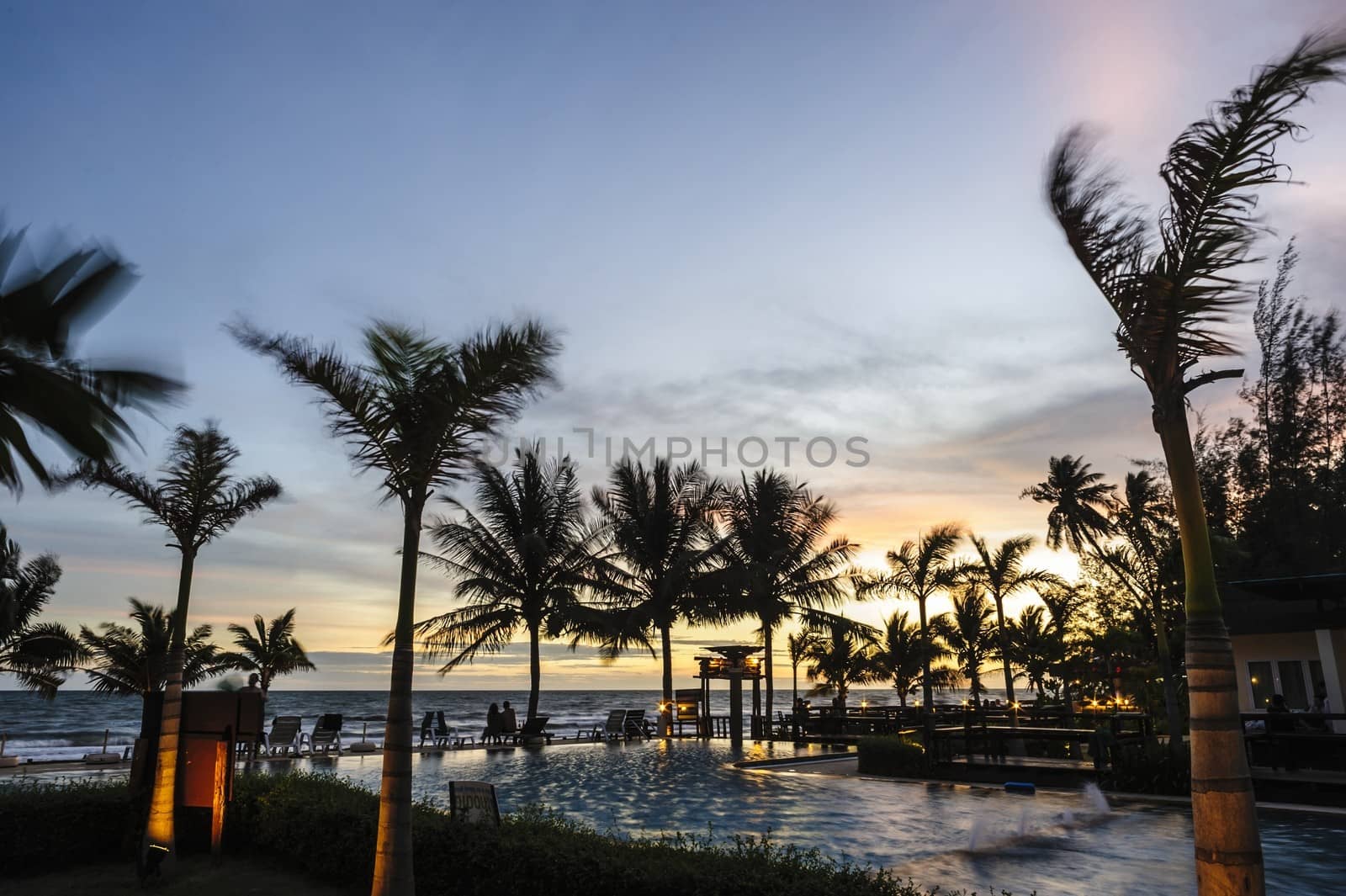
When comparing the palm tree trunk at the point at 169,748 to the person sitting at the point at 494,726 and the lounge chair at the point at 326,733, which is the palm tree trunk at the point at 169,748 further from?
the person sitting at the point at 494,726

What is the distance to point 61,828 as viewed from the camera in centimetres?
937

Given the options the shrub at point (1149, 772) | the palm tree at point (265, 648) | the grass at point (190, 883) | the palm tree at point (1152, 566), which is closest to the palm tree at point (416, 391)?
the grass at point (190, 883)

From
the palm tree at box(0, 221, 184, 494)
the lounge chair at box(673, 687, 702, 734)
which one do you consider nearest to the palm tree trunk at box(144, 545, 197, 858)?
the palm tree at box(0, 221, 184, 494)

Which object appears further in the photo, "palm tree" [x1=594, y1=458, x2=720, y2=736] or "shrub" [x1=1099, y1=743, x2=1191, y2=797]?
"palm tree" [x1=594, y1=458, x2=720, y2=736]

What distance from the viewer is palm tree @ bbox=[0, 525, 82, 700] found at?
19.5 meters

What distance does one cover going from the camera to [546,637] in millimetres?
29734

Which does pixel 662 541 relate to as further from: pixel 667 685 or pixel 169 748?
pixel 169 748

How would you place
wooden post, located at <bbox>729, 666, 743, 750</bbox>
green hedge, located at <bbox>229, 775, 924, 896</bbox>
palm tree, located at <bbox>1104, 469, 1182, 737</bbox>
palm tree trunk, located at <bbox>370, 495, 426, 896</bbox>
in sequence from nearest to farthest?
green hedge, located at <bbox>229, 775, 924, 896</bbox>
palm tree trunk, located at <bbox>370, 495, 426, 896</bbox>
palm tree, located at <bbox>1104, 469, 1182, 737</bbox>
wooden post, located at <bbox>729, 666, 743, 750</bbox>

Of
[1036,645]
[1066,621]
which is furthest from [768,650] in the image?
[1036,645]

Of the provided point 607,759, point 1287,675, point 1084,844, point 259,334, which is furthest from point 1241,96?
point 1287,675

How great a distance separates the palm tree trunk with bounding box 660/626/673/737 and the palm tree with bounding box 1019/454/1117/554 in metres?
15.1

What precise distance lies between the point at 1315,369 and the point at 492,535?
47.2 meters

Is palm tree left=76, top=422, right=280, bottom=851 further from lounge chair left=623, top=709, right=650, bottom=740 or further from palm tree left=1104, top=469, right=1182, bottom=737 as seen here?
lounge chair left=623, top=709, right=650, bottom=740

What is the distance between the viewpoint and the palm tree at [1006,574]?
118 feet
